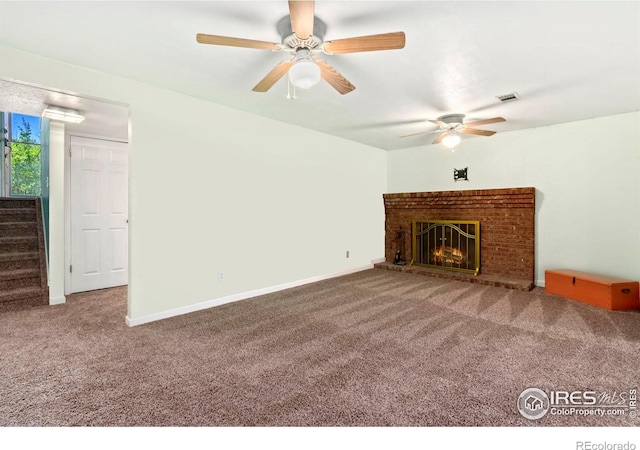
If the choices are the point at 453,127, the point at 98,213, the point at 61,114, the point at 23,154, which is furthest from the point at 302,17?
the point at 23,154

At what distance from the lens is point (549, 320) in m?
2.97

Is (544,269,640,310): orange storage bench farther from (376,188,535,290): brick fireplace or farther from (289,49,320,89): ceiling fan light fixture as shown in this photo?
(289,49,320,89): ceiling fan light fixture

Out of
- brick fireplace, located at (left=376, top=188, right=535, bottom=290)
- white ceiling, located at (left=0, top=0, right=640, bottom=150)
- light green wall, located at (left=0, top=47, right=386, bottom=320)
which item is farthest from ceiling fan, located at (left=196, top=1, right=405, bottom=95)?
brick fireplace, located at (left=376, top=188, right=535, bottom=290)

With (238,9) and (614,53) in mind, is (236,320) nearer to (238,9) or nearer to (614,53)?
(238,9)

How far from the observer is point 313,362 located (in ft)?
7.19

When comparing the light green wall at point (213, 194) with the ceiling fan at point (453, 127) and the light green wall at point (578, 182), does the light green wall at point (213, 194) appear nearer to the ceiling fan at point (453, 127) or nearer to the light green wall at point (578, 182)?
the ceiling fan at point (453, 127)

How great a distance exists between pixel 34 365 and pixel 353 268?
4.13 metres

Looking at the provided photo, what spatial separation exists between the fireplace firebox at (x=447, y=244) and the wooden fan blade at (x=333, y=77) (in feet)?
11.6

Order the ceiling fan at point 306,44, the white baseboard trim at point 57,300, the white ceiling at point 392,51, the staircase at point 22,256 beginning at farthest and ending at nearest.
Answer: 1. the white baseboard trim at point 57,300
2. the staircase at point 22,256
3. the white ceiling at point 392,51
4. the ceiling fan at point 306,44

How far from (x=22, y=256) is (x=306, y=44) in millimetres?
4396

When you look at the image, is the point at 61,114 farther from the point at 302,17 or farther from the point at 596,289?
the point at 596,289

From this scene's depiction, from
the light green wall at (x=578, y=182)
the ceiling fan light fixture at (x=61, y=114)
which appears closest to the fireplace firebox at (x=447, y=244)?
the light green wall at (x=578, y=182)

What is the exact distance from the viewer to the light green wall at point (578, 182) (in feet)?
12.1
